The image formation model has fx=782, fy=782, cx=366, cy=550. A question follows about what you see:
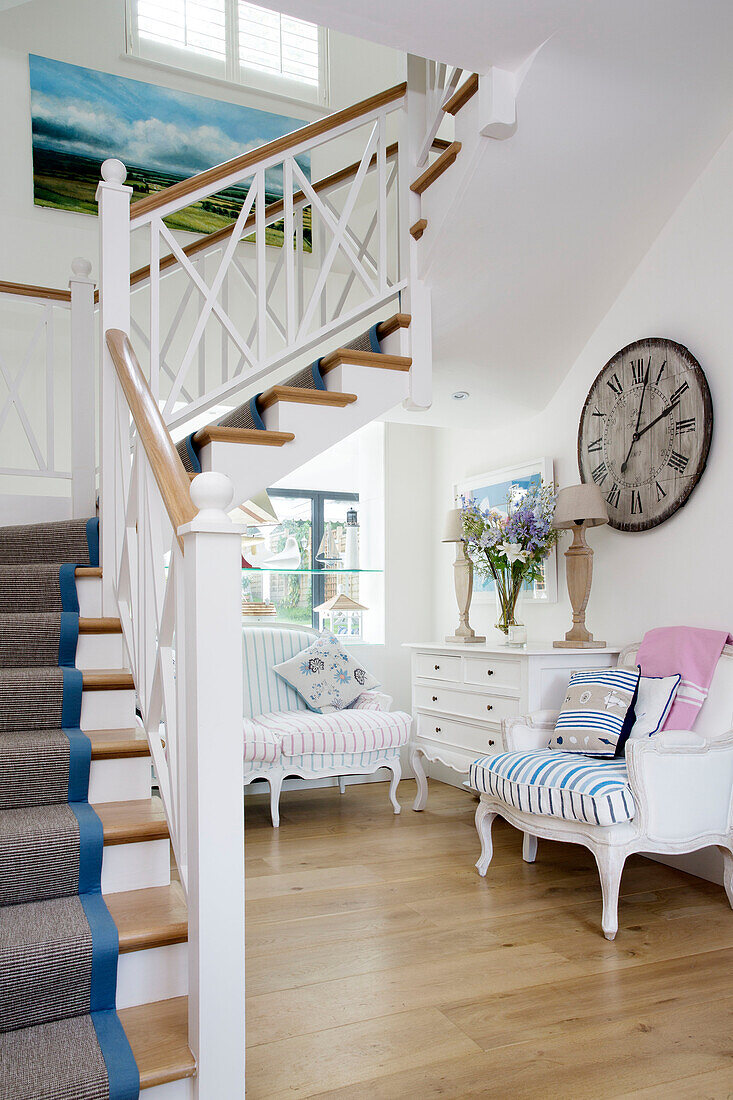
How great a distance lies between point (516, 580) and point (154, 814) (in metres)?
2.44

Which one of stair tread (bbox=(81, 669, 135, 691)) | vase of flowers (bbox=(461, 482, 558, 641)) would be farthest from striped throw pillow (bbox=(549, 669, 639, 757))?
stair tread (bbox=(81, 669, 135, 691))

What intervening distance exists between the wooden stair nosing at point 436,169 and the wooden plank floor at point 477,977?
2631 millimetres

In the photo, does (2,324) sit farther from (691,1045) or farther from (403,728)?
(691,1045)

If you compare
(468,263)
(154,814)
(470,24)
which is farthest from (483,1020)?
(470,24)

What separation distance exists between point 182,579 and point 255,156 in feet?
6.40

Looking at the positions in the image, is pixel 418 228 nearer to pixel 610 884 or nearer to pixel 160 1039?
pixel 610 884

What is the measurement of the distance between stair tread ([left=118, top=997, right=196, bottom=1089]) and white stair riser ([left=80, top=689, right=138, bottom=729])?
77 cm

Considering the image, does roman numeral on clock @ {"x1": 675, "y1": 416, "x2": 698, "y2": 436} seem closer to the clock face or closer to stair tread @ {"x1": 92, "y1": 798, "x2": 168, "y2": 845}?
the clock face

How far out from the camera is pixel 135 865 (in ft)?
5.69

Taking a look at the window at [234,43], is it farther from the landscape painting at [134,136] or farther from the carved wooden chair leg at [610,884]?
the carved wooden chair leg at [610,884]

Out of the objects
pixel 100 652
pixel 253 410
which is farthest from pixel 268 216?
pixel 100 652

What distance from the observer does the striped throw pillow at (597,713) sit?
9.31ft

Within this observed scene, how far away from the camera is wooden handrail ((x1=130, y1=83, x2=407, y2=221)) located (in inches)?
104

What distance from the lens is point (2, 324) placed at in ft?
A: 13.3
